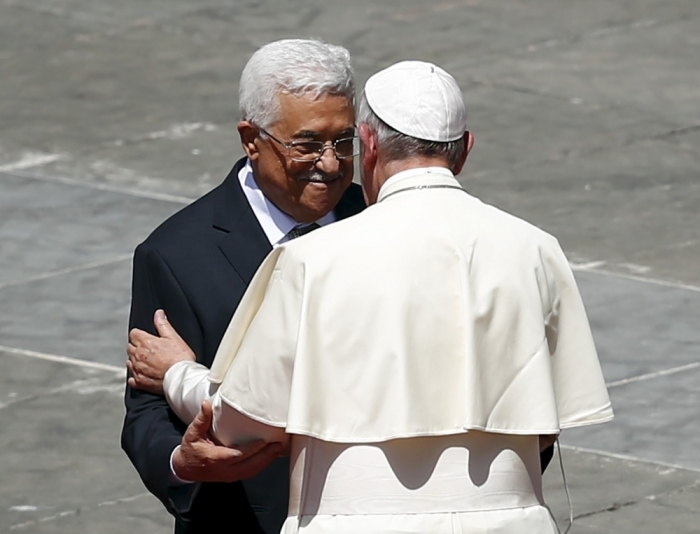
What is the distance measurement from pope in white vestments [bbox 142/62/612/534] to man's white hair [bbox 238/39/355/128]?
22.7 inches

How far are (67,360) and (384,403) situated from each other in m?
4.51

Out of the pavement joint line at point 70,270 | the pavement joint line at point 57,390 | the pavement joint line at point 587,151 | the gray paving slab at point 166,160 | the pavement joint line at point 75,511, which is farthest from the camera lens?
the pavement joint line at point 587,151

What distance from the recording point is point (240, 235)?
169 inches

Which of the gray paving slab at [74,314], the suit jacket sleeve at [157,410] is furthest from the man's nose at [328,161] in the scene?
the gray paving slab at [74,314]

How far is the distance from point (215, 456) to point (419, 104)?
0.89 metres

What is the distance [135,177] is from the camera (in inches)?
390

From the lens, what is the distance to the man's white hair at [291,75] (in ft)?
13.8

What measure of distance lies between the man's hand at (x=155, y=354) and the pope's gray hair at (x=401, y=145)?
2.57 ft

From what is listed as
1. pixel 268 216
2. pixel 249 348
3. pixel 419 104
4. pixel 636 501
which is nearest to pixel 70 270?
pixel 636 501

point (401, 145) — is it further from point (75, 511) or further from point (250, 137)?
point (75, 511)

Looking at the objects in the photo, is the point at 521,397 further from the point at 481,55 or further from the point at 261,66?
the point at 481,55

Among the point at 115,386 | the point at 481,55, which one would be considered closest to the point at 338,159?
the point at 115,386

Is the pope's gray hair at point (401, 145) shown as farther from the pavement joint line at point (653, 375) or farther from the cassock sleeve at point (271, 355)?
the pavement joint line at point (653, 375)

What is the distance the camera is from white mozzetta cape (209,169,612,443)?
348cm
